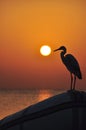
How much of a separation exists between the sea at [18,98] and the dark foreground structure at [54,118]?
1108 centimetres

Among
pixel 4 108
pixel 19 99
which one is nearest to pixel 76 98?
pixel 4 108

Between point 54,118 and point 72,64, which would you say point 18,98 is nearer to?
point 72,64

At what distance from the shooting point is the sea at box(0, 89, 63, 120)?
14.7 m

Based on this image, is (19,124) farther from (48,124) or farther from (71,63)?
(71,63)

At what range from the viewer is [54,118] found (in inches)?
94.0

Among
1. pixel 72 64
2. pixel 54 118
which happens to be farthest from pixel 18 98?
pixel 54 118

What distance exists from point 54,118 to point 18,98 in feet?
49.7

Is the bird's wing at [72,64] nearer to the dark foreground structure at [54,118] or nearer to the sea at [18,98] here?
the sea at [18,98]

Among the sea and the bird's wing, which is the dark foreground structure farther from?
the sea

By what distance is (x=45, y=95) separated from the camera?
1853 cm

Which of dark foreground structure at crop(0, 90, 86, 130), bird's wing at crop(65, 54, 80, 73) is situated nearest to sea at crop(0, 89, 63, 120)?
bird's wing at crop(65, 54, 80, 73)

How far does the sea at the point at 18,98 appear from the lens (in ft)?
48.4

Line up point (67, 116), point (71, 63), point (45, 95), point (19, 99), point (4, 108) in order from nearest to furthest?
point (67, 116), point (71, 63), point (4, 108), point (19, 99), point (45, 95)

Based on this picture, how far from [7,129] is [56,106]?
11.1 inches
